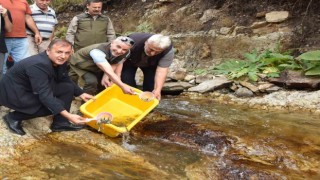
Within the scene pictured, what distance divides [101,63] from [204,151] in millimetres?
1563

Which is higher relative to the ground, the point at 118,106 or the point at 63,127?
the point at 63,127

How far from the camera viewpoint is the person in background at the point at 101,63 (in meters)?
4.30

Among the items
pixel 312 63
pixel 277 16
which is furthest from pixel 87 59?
pixel 277 16

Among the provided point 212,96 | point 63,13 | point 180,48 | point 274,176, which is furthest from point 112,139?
point 63,13

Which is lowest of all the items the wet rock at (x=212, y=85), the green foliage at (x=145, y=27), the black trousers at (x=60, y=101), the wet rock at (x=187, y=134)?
the wet rock at (x=212, y=85)

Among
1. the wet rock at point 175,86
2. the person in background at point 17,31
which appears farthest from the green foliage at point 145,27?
the person in background at point 17,31

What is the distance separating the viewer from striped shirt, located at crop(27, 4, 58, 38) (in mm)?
5380

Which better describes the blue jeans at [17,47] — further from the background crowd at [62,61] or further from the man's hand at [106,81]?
the man's hand at [106,81]

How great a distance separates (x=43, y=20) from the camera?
215 inches

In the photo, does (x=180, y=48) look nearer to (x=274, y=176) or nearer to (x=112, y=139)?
(x=112, y=139)

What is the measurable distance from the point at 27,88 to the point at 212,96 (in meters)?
3.58

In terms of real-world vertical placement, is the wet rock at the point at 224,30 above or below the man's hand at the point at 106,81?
below

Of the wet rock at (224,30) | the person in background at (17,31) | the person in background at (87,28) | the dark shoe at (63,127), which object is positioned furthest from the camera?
the wet rock at (224,30)

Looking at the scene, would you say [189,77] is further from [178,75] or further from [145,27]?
[145,27]
